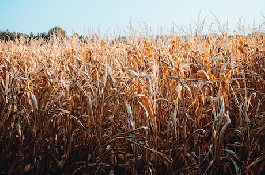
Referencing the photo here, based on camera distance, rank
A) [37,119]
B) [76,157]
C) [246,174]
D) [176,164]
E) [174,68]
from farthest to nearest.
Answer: [174,68]
[76,157]
[37,119]
[176,164]
[246,174]

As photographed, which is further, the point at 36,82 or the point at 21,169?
the point at 36,82

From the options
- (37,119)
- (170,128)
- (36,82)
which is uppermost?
(36,82)

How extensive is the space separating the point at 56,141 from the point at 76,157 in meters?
0.20

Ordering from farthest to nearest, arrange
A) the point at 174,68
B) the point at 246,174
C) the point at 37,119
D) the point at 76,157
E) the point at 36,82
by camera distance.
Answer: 1. the point at 36,82
2. the point at 174,68
3. the point at 76,157
4. the point at 37,119
5. the point at 246,174

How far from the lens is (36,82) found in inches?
98.8

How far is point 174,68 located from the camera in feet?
7.24

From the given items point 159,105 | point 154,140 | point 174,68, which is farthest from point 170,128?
point 174,68

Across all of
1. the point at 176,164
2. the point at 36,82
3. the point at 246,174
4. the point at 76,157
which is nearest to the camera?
the point at 246,174

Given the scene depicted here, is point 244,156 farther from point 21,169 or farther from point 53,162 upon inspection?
point 21,169

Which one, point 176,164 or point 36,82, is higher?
point 36,82

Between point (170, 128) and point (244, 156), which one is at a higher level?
point (170, 128)

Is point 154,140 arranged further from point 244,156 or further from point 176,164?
point 244,156

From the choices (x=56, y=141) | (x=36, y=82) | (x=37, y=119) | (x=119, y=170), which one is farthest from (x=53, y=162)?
(x=36, y=82)

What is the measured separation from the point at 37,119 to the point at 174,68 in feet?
3.86
